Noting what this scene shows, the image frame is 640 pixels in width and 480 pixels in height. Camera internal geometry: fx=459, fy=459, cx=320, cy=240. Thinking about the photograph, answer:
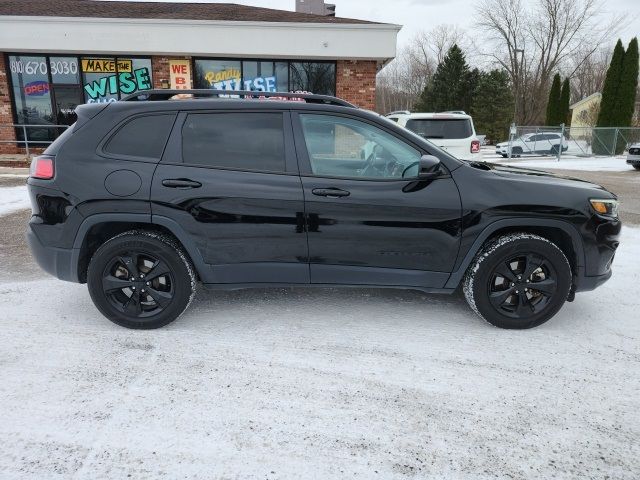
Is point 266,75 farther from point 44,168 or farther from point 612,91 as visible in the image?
point 612,91

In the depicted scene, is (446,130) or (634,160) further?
(634,160)

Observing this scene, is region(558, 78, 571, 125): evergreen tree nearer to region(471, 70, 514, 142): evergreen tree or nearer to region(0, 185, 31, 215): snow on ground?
region(471, 70, 514, 142): evergreen tree

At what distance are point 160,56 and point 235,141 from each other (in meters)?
13.4

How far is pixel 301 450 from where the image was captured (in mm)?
2230

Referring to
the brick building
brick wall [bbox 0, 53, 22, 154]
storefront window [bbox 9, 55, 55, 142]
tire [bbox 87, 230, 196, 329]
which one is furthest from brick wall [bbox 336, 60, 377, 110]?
tire [bbox 87, 230, 196, 329]

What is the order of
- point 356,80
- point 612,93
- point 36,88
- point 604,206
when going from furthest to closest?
point 612,93 < point 36,88 < point 356,80 < point 604,206

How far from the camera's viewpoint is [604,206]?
137 inches

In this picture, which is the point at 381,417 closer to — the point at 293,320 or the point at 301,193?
the point at 293,320

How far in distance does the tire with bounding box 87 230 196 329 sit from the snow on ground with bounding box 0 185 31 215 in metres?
5.71

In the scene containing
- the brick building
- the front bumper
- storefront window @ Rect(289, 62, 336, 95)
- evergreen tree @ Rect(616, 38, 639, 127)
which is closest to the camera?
the brick building

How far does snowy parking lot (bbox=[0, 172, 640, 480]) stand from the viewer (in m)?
2.17

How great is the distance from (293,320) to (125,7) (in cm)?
1779

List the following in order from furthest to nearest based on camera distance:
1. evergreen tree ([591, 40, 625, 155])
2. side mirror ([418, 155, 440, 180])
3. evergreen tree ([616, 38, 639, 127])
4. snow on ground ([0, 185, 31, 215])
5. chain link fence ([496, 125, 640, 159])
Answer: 1. evergreen tree ([591, 40, 625, 155])
2. evergreen tree ([616, 38, 639, 127])
3. chain link fence ([496, 125, 640, 159])
4. snow on ground ([0, 185, 31, 215])
5. side mirror ([418, 155, 440, 180])

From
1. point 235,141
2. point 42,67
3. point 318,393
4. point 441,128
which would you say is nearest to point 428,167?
point 235,141
